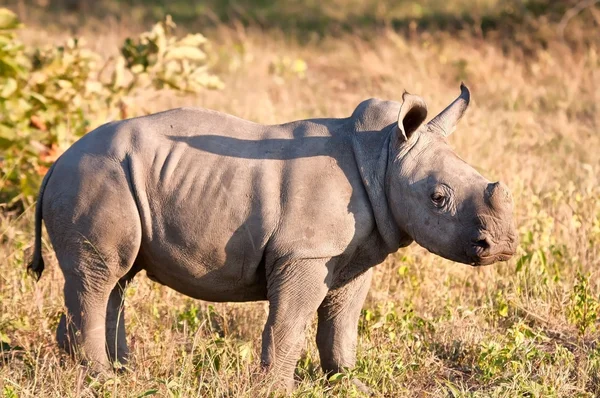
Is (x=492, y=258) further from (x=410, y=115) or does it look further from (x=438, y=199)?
(x=410, y=115)

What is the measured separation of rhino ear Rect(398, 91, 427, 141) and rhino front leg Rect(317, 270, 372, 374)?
0.81m

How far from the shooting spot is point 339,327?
17.8 ft

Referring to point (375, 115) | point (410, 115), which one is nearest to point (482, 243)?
point (410, 115)

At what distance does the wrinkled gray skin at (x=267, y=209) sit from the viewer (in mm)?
4871

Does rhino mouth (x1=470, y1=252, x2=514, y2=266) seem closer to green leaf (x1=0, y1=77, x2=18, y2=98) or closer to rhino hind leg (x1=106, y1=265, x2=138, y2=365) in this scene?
rhino hind leg (x1=106, y1=265, x2=138, y2=365)

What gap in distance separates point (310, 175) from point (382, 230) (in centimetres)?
45

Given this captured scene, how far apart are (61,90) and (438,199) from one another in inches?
163

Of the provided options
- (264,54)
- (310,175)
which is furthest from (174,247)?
(264,54)

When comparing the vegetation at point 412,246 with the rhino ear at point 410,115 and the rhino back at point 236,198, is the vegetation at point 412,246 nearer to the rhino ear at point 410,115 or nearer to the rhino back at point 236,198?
the rhino back at point 236,198

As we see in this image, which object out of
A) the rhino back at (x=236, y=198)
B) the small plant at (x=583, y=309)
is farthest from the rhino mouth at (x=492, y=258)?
the small plant at (x=583, y=309)

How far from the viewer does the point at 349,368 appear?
5.45m

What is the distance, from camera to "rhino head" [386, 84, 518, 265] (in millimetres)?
4809

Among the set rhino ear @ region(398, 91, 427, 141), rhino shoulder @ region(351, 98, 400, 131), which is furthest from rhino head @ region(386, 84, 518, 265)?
rhino shoulder @ region(351, 98, 400, 131)

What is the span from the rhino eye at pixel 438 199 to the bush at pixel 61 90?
3.48 m
